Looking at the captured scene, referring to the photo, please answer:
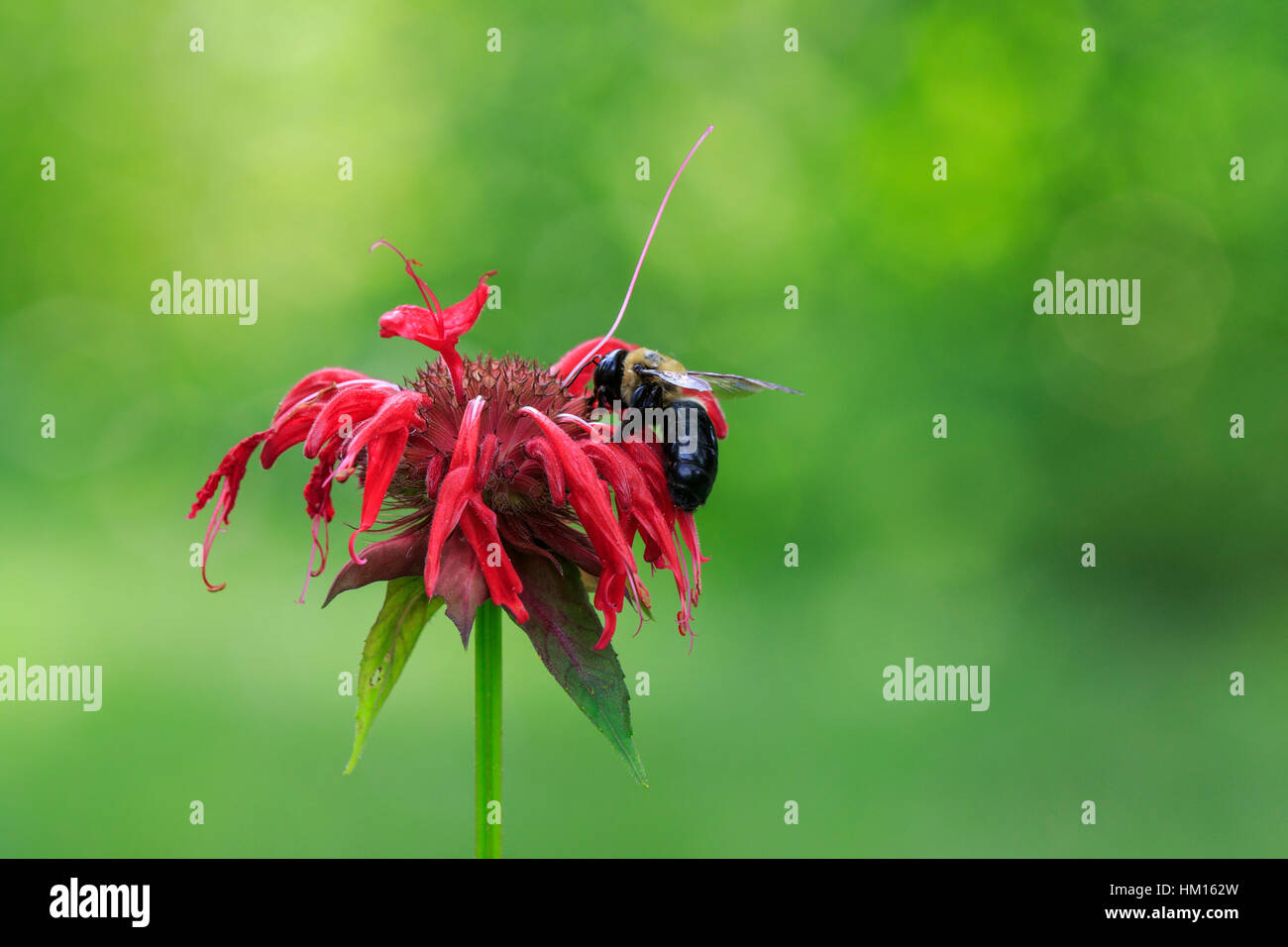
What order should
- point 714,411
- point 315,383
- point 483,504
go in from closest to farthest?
point 483,504, point 315,383, point 714,411

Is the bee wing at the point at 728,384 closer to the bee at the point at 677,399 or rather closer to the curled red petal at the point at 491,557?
the bee at the point at 677,399

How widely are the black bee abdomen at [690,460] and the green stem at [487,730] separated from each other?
1.06 feet

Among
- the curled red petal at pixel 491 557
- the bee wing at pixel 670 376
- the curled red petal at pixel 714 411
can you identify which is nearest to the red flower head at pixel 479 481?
the curled red petal at pixel 491 557

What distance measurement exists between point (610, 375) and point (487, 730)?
59cm

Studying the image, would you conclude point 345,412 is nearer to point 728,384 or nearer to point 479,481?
point 479,481

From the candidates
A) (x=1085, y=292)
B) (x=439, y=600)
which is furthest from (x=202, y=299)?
(x=439, y=600)

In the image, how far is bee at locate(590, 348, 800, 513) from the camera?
1.57m

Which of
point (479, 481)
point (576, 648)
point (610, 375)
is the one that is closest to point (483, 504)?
point (479, 481)

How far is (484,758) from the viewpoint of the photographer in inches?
55.5

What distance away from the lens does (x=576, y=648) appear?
138cm

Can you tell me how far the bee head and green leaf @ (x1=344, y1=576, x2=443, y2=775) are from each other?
431 mm

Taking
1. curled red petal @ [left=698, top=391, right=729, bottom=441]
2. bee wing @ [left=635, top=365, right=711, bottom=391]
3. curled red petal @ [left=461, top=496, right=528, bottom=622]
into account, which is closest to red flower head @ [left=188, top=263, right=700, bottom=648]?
curled red petal @ [left=461, top=496, right=528, bottom=622]
